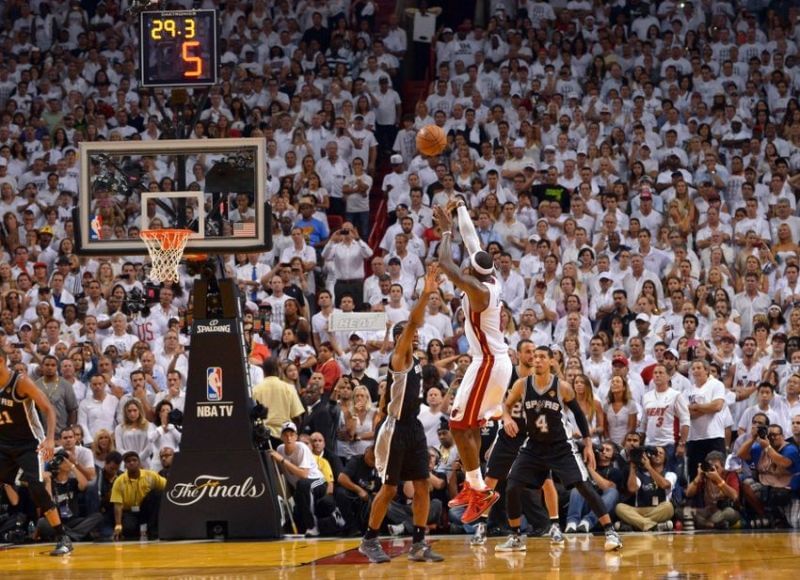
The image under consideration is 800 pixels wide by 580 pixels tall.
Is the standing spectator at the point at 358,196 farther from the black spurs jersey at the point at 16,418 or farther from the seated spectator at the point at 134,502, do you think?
the black spurs jersey at the point at 16,418

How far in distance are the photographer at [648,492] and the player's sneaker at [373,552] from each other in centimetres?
380

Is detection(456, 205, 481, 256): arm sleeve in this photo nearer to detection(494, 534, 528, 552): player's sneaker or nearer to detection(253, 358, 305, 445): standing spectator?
detection(494, 534, 528, 552): player's sneaker

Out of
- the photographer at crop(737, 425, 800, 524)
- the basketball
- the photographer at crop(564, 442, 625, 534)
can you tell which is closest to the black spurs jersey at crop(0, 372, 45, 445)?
the basketball

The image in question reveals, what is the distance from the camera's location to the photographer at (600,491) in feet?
50.7

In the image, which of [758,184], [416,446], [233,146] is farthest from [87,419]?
[758,184]

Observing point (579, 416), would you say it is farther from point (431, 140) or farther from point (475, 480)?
point (431, 140)

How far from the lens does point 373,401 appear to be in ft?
55.9

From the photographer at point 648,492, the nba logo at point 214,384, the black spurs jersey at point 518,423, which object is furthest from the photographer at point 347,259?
the black spurs jersey at point 518,423

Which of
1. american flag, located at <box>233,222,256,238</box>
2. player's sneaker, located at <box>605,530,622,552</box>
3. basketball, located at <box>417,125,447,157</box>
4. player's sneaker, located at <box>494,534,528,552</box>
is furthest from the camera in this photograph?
american flag, located at <box>233,222,256,238</box>

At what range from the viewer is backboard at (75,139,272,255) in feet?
47.9

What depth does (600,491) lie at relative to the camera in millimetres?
15664

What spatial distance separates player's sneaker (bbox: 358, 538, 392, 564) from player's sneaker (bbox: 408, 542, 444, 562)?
0.71 feet

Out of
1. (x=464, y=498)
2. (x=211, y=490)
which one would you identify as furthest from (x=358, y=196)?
(x=464, y=498)

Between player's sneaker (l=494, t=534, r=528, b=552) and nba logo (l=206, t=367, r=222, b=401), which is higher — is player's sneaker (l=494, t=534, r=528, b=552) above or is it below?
below
